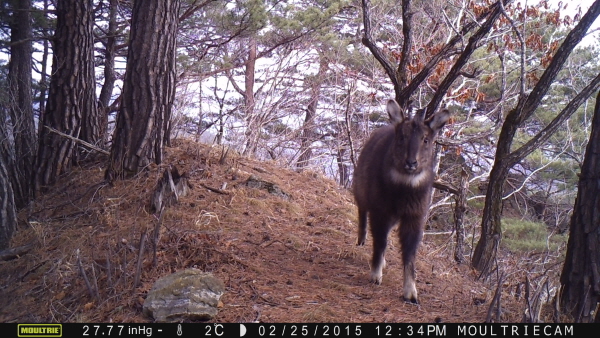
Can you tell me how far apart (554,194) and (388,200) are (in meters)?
14.4

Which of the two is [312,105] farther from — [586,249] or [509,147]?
[586,249]

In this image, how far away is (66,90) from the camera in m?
6.64

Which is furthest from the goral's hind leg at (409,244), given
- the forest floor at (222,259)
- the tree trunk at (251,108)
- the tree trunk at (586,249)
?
the tree trunk at (251,108)

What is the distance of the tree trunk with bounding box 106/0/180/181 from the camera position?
5.75m

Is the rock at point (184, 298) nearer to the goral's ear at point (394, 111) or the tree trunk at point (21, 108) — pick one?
the goral's ear at point (394, 111)

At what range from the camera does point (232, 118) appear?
1412cm

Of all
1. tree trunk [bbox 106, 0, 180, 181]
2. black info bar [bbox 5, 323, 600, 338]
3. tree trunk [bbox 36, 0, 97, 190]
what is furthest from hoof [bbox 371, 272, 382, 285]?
tree trunk [bbox 36, 0, 97, 190]

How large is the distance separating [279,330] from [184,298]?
2.29 ft

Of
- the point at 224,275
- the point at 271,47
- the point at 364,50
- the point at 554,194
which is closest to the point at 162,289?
the point at 224,275

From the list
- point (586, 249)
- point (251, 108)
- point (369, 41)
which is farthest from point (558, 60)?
point (251, 108)

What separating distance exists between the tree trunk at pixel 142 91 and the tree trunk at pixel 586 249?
4365 mm

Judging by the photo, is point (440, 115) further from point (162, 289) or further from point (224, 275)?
point (162, 289)

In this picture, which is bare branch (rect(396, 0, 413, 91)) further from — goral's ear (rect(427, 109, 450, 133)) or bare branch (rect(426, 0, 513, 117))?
goral's ear (rect(427, 109, 450, 133))

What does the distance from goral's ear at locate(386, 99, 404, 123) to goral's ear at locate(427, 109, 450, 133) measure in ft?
0.90
